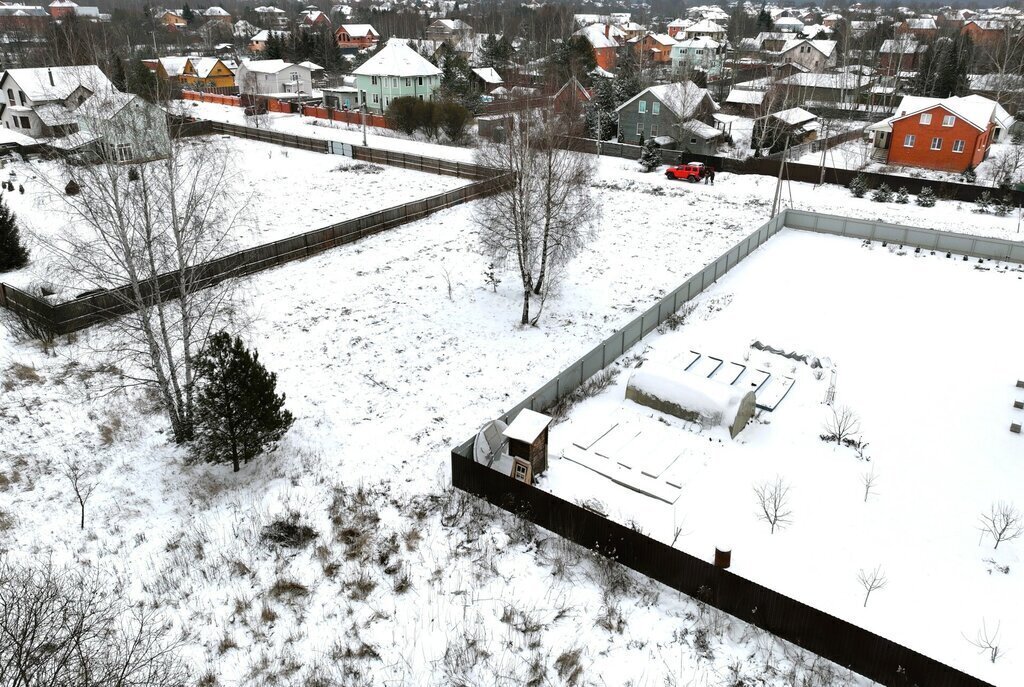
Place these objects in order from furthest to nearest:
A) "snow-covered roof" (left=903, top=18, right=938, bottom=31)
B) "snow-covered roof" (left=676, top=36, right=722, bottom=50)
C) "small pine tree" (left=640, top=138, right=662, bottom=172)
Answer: "snow-covered roof" (left=676, top=36, right=722, bottom=50) < "snow-covered roof" (left=903, top=18, right=938, bottom=31) < "small pine tree" (left=640, top=138, right=662, bottom=172)

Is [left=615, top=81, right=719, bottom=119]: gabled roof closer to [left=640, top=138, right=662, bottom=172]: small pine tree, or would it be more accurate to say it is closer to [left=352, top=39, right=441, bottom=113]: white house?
[left=640, top=138, right=662, bottom=172]: small pine tree

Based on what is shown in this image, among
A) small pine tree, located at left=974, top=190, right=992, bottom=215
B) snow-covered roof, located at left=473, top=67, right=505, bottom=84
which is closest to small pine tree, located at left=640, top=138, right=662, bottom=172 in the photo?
small pine tree, located at left=974, top=190, right=992, bottom=215

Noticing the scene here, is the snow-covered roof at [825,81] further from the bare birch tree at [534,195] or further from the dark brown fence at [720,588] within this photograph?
the dark brown fence at [720,588]

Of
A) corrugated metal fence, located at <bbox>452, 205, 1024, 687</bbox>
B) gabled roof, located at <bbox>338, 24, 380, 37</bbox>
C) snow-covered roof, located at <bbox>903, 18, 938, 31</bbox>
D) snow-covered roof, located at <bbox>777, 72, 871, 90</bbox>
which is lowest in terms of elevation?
corrugated metal fence, located at <bbox>452, 205, 1024, 687</bbox>

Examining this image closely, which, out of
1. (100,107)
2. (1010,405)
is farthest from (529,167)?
(1010,405)

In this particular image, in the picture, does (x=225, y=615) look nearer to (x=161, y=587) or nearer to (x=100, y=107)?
(x=161, y=587)

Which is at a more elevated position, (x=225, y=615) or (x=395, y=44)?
(x=395, y=44)

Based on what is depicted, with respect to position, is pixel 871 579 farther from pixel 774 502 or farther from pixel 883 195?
pixel 883 195
